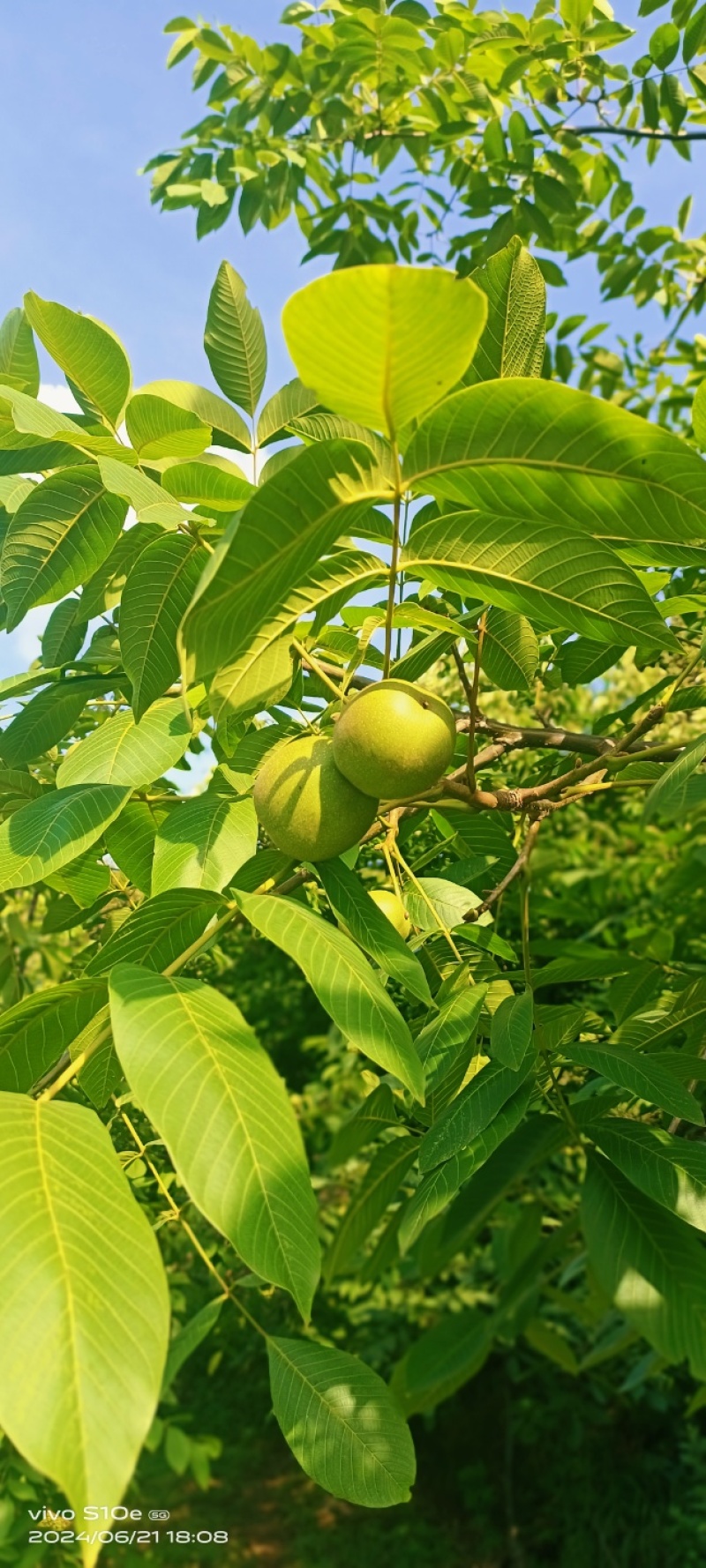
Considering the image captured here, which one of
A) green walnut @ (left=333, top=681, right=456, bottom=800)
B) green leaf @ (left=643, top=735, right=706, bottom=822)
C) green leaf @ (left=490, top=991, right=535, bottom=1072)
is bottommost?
green leaf @ (left=490, top=991, right=535, bottom=1072)

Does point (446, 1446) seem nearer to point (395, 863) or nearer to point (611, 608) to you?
point (395, 863)

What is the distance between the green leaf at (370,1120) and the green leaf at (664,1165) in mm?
385

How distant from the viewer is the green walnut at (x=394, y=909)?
1310 mm

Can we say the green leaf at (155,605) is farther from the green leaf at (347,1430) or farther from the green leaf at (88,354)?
the green leaf at (347,1430)

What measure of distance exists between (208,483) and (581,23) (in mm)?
2970

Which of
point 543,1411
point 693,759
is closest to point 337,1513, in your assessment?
point 543,1411

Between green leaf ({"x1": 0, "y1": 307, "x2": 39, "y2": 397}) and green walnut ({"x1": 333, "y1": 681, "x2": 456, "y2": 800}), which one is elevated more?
green leaf ({"x1": 0, "y1": 307, "x2": 39, "y2": 397})

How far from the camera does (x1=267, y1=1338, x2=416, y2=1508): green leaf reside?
0.94 m

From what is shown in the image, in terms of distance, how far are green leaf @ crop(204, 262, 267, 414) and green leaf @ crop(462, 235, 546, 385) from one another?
14.3 inches

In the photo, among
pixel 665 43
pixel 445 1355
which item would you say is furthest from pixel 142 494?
pixel 665 43

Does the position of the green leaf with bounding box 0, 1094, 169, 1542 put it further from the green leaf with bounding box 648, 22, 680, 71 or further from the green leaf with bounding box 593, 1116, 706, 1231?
the green leaf with bounding box 648, 22, 680, 71

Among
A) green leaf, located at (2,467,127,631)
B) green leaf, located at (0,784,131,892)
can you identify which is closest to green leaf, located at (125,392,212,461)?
green leaf, located at (2,467,127,631)

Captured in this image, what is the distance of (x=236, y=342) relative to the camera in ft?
4.22

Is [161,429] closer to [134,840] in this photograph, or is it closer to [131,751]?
[131,751]
